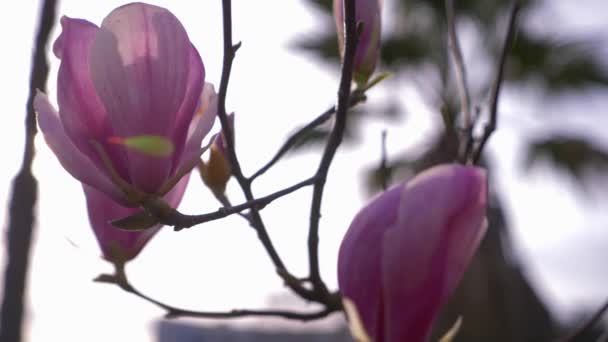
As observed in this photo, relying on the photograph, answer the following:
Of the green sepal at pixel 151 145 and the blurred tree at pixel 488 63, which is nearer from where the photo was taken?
the green sepal at pixel 151 145

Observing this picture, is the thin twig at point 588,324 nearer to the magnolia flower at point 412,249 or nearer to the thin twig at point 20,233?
the magnolia flower at point 412,249

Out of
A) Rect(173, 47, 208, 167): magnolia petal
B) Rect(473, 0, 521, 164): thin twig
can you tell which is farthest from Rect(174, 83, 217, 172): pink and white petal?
Rect(473, 0, 521, 164): thin twig

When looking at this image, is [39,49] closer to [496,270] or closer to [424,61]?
[424,61]

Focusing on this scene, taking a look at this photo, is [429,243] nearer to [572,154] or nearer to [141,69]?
[141,69]

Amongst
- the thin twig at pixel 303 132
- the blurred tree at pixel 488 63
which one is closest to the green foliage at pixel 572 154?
the blurred tree at pixel 488 63

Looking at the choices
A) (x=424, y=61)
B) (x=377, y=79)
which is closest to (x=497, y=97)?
(x=377, y=79)

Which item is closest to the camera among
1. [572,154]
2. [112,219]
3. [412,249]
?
[412,249]

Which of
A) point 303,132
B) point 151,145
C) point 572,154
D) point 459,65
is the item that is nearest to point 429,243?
point 151,145
